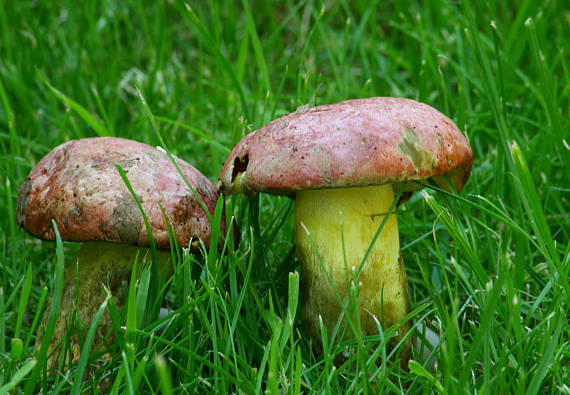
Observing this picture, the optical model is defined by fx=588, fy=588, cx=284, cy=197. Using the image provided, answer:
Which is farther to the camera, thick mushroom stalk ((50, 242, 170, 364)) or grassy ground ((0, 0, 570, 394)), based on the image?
thick mushroom stalk ((50, 242, 170, 364))

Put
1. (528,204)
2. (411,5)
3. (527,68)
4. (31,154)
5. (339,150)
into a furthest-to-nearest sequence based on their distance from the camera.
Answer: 1. (411,5)
2. (527,68)
3. (31,154)
4. (528,204)
5. (339,150)

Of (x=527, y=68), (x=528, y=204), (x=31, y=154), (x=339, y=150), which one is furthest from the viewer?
(x=527, y=68)

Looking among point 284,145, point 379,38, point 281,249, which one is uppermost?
point 284,145

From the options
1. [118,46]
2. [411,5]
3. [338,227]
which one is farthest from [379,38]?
[338,227]

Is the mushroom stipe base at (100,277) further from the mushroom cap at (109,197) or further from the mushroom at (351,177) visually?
the mushroom at (351,177)

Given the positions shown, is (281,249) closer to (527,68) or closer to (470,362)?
(470,362)

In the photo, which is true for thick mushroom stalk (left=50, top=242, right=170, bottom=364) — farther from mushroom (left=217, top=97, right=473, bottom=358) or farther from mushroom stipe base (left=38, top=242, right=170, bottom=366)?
mushroom (left=217, top=97, right=473, bottom=358)

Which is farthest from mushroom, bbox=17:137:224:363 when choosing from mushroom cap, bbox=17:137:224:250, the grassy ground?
the grassy ground
